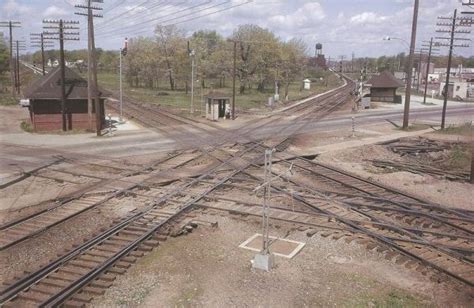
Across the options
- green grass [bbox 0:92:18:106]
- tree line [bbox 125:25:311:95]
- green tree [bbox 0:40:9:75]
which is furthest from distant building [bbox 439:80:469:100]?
green tree [bbox 0:40:9:75]

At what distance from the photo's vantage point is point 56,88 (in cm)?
3509

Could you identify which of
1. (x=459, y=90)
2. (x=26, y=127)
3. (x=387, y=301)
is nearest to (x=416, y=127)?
(x=26, y=127)

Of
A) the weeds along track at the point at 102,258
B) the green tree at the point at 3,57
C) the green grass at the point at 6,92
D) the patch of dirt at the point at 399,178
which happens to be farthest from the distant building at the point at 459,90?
the green tree at the point at 3,57

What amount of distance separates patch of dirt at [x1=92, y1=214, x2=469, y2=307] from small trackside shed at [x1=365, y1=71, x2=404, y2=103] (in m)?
53.8

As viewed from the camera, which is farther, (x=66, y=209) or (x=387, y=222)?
(x=66, y=209)

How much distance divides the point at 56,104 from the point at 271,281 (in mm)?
28167

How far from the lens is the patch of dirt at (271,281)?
10.2 m

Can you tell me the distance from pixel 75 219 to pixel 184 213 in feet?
11.1

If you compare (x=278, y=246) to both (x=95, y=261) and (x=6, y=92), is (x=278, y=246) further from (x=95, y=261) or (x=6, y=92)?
(x=6, y=92)

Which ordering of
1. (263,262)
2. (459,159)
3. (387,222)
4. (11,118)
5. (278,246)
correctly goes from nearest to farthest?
(263,262) < (278,246) < (387,222) < (459,159) < (11,118)

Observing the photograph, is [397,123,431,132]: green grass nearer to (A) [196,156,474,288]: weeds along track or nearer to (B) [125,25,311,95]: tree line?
(A) [196,156,474,288]: weeds along track

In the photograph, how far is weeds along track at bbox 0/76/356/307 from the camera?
398 inches

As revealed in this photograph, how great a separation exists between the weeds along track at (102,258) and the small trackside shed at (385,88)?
49358mm

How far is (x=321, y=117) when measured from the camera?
47281 mm
